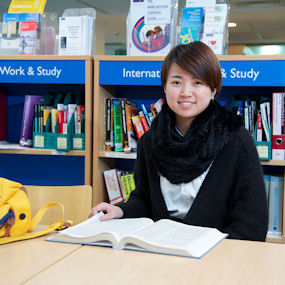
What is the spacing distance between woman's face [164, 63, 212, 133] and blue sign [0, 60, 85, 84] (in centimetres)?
103

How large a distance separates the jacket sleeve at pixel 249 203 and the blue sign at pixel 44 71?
129cm

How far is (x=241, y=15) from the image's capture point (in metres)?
6.70

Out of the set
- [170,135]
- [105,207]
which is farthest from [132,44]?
[105,207]

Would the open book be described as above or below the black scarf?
below

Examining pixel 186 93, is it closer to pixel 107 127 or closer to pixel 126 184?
pixel 107 127

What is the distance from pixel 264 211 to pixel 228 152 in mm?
265

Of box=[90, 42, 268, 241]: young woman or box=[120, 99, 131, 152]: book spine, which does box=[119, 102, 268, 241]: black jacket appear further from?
box=[120, 99, 131, 152]: book spine

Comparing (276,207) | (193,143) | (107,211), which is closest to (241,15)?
(276,207)

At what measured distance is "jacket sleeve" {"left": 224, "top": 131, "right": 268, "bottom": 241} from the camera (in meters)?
1.58

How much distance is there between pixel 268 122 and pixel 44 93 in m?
1.63

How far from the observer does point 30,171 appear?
10.3 ft

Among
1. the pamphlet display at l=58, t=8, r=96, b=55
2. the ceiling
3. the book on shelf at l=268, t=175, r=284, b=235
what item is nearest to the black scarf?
the book on shelf at l=268, t=175, r=284, b=235

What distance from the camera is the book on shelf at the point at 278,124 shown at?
2.36 m

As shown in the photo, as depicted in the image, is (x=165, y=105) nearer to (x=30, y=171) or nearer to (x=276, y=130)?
(x=276, y=130)
